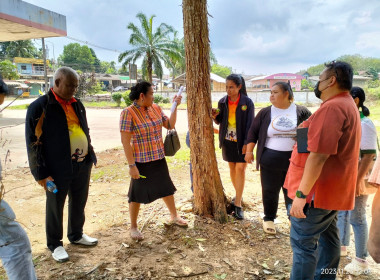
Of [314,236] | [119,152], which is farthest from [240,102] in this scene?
[119,152]

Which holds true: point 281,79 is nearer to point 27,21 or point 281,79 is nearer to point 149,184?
point 27,21

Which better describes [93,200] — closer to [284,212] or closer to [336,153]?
[284,212]

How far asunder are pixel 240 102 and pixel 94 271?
8.34 ft

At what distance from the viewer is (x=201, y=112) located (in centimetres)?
336

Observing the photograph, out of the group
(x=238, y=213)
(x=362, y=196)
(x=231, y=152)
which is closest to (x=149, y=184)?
(x=231, y=152)

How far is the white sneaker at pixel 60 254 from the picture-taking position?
9.16ft

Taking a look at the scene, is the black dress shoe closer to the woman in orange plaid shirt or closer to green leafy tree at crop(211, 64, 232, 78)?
the woman in orange plaid shirt

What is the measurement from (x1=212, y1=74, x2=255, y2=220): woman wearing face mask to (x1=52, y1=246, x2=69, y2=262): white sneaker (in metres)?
2.07

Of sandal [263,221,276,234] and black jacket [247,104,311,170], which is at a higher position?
black jacket [247,104,311,170]

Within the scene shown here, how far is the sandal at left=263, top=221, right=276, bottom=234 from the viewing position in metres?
3.36

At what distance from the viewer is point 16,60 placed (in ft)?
148

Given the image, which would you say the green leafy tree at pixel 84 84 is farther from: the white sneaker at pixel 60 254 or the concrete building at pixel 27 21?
the white sneaker at pixel 60 254

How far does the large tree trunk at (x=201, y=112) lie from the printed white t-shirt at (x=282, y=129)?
0.72 metres

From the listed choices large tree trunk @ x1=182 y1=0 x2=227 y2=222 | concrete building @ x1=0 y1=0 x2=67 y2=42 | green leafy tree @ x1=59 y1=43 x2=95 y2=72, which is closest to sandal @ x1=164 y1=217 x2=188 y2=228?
large tree trunk @ x1=182 y1=0 x2=227 y2=222
